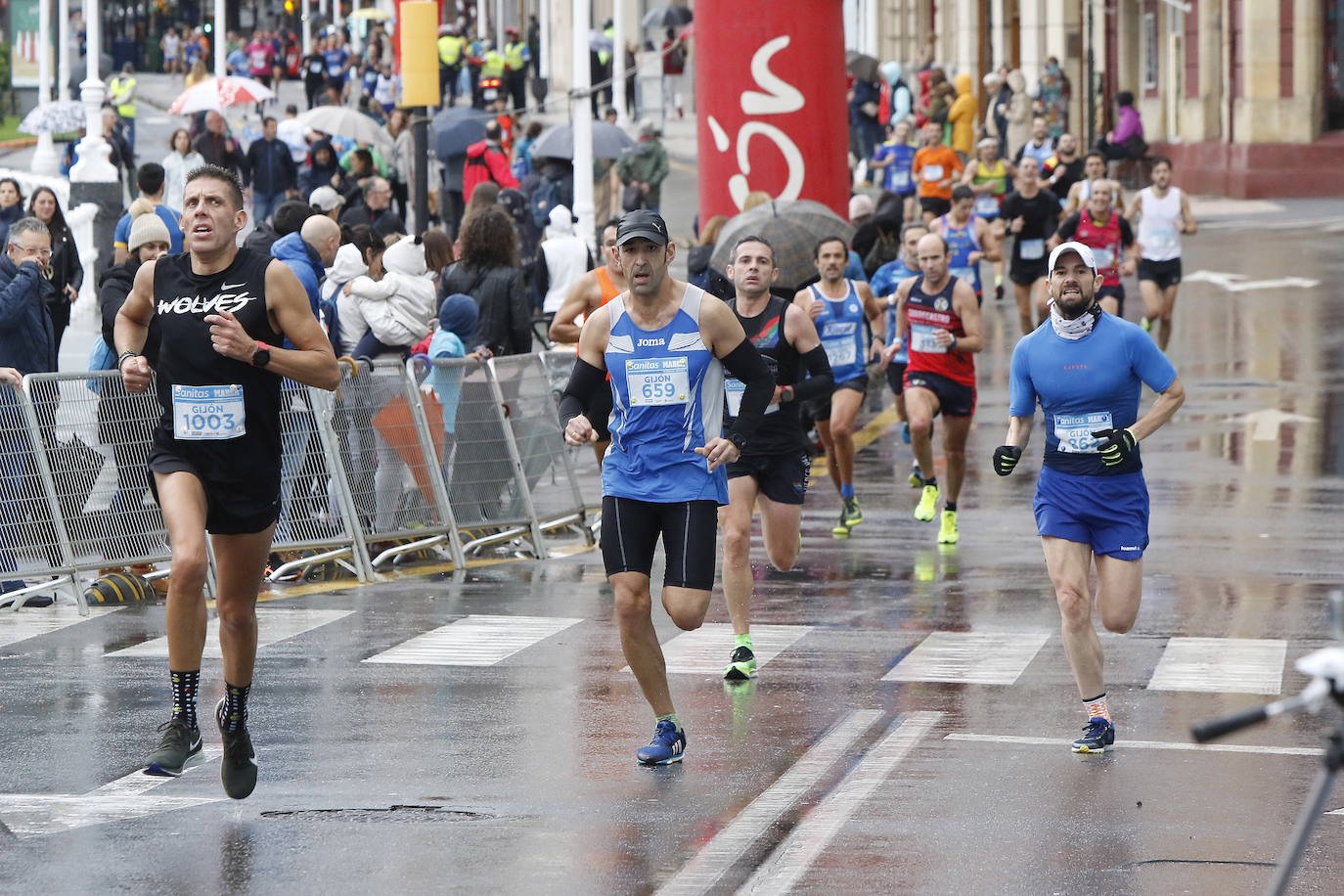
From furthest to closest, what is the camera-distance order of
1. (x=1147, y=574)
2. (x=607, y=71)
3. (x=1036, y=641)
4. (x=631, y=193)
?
(x=607, y=71) → (x=631, y=193) → (x=1147, y=574) → (x=1036, y=641)

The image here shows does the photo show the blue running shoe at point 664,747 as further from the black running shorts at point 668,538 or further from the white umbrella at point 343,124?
the white umbrella at point 343,124

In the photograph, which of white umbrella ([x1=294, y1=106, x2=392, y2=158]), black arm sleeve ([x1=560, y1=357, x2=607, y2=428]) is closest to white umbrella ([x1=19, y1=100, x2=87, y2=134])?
white umbrella ([x1=294, y1=106, x2=392, y2=158])

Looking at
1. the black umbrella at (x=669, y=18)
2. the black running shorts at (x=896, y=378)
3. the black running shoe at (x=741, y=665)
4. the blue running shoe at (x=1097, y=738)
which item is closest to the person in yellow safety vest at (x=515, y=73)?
the black umbrella at (x=669, y=18)

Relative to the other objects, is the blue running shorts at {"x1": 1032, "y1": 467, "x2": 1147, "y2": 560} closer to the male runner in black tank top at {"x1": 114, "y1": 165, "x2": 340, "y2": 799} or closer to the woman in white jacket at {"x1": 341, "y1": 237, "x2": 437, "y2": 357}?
the male runner in black tank top at {"x1": 114, "y1": 165, "x2": 340, "y2": 799}

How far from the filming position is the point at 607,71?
51.3 m

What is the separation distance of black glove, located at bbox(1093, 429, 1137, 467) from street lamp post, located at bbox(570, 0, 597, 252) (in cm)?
1467

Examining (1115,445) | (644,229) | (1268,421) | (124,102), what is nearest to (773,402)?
(1115,445)

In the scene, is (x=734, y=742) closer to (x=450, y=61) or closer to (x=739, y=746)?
(x=739, y=746)

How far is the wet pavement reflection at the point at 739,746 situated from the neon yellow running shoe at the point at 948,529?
0.57 feet

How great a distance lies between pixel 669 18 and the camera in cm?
6169

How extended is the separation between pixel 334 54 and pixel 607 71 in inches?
300

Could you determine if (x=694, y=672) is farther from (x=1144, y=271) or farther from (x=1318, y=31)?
(x=1318, y=31)

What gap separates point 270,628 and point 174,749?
376cm

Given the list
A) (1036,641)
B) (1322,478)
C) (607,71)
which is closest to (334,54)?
(607,71)
